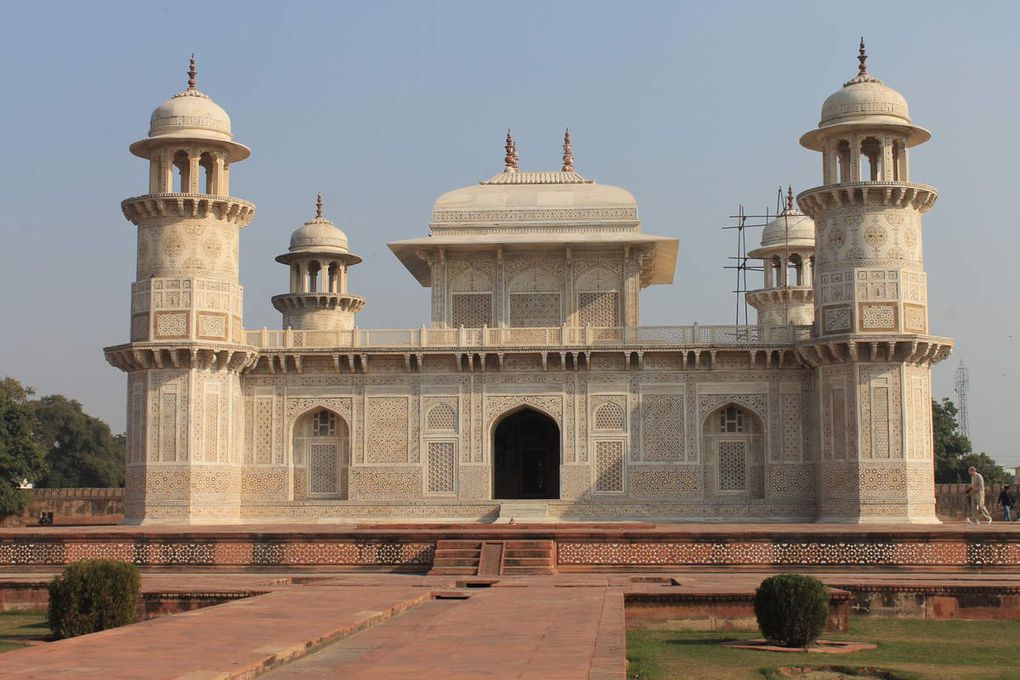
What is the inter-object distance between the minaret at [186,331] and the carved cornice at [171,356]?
0.9 inches

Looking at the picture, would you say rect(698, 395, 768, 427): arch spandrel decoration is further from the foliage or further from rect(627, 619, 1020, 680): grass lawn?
the foliage

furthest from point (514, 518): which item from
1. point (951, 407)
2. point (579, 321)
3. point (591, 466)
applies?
point (951, 407)

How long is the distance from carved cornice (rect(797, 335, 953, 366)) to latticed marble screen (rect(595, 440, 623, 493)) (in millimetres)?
4233

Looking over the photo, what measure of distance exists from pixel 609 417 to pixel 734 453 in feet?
8.15

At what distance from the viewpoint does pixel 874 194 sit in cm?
2505

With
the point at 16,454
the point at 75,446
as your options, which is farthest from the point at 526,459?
the point at 75,446

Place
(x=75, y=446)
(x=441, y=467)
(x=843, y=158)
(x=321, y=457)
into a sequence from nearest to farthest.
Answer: (x=843, y=158), (x=441, y=467), (x=321, y=457), (x=75, y=446)

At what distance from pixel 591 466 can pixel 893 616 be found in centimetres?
1251

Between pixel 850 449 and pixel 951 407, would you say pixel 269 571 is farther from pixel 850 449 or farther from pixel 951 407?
pixel 951 407

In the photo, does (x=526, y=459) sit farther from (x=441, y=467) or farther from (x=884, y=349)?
(x=884, y=349)

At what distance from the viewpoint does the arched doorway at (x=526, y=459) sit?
92.2 feet

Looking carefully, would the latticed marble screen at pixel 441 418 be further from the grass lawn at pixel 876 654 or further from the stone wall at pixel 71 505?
the stone wall at pixel 71 505

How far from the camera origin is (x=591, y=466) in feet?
85.9

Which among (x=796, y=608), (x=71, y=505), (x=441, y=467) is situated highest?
(x=441, y=467)
